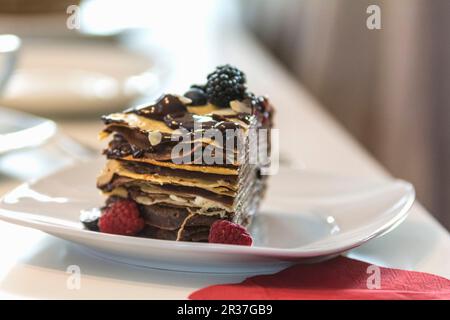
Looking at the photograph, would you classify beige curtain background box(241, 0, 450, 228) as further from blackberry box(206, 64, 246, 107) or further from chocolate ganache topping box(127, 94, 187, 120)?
chocolate ganache topping box(127, 94, 187, 120)

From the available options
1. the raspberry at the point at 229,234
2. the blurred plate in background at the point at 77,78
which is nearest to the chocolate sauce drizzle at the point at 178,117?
the raspberry at the point at 229,234

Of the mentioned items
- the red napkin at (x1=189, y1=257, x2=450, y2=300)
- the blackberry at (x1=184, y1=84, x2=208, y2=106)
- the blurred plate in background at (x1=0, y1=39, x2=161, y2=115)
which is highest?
the blurred plate in background at (x1=0, y1=39, x2=161, y2=115)

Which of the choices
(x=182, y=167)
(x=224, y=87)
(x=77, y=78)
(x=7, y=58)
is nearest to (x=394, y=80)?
(x=77, y=78)

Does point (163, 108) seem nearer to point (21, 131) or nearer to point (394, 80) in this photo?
point (21, 131)

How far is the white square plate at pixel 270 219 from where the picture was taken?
104cm

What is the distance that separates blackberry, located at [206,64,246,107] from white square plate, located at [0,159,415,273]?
0.25 m

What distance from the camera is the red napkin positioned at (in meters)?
1.02

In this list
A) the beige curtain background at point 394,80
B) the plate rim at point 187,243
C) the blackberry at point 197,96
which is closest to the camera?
the plate rim at point 187,243

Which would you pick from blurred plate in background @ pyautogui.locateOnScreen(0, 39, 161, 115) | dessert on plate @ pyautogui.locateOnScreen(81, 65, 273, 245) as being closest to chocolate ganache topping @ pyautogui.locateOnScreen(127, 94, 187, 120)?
dessert on plate @ pyautogui.locateOnScreen(81, 65, 273, 245)

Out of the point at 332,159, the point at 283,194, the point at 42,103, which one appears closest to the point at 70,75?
the point at 42,103

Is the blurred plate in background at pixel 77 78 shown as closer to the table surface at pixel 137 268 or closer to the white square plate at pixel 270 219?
the table surface at pixel 137 268

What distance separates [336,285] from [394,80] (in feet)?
5.88

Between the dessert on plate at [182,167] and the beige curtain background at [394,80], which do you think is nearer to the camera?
the dessert on plate at [182,167]

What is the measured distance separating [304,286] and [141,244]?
0.24 m
